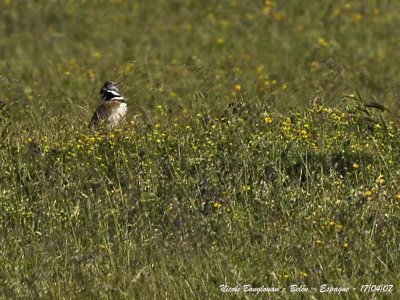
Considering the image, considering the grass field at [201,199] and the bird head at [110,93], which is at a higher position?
the grass field at [201,199]

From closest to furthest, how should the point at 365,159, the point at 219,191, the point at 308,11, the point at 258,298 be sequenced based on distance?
the point at 258,298 → the point at 219,191 → the point at 365,159 → the point at 308,11

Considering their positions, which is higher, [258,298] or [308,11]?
[258,298]

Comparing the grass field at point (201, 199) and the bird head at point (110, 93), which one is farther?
the bird head at point (110, 93)

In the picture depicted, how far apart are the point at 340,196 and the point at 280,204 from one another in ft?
1.25

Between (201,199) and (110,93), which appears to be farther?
(110,93)

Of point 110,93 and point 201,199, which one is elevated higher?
point 201,199

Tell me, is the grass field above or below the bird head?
above

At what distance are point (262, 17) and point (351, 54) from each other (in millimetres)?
2384

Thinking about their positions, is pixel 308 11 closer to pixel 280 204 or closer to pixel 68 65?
pixel 68 65

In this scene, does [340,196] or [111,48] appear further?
[111,48]

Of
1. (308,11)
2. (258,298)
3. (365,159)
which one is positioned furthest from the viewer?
(308,11)

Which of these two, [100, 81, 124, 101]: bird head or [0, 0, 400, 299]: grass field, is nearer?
[0, 0, 400, 299]: grass field

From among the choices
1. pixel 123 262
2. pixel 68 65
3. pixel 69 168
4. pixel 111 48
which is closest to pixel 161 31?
pixel 111 48

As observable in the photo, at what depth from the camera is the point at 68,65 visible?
49.6ft
